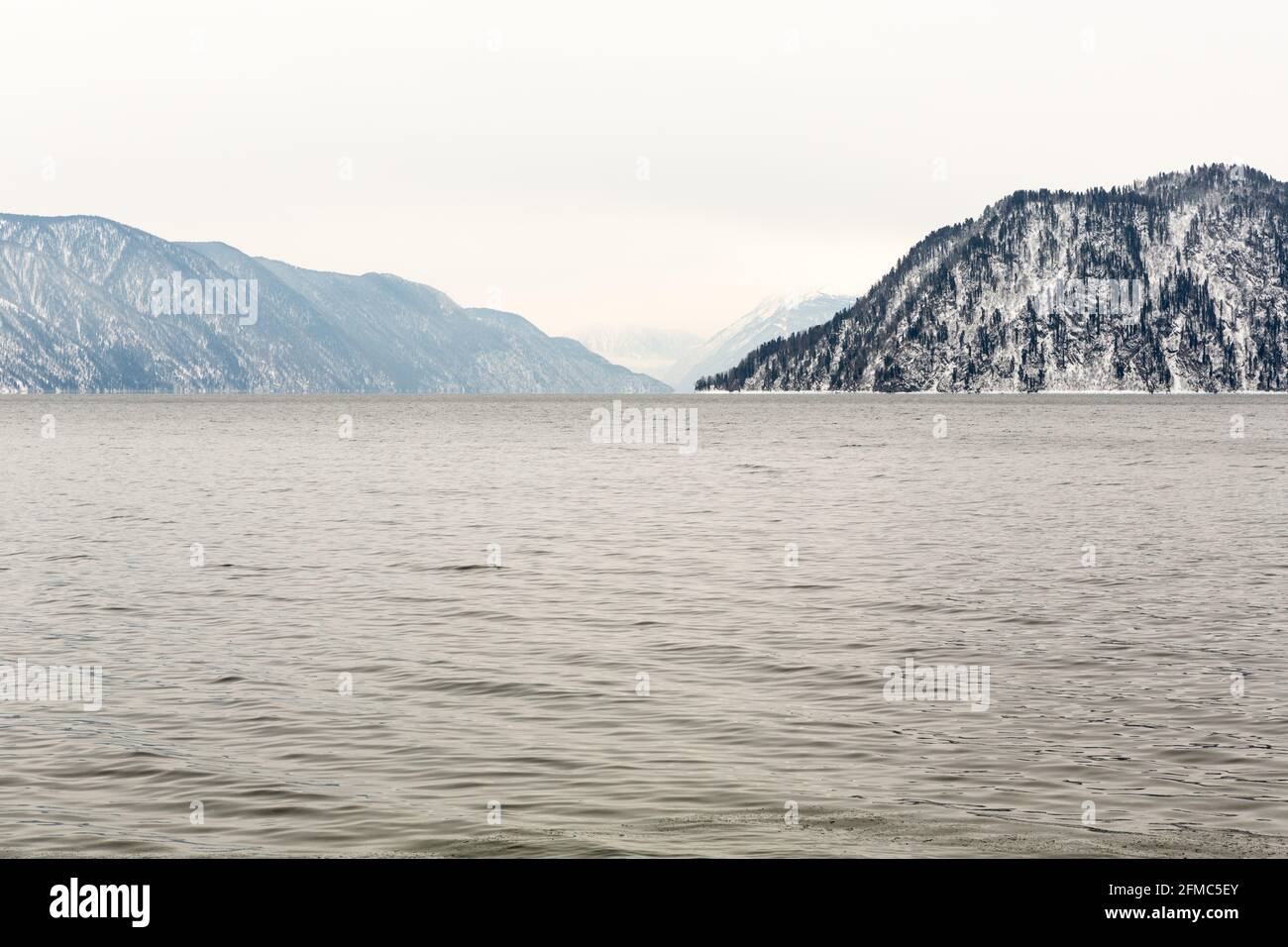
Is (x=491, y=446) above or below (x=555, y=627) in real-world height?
above

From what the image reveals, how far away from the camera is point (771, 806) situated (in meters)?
16.0

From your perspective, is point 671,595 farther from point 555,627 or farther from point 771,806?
point 771,806

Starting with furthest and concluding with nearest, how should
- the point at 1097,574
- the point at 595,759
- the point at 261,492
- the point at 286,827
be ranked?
1. the point at 261,492
2. the point at 1097,574
3. the point at 595,759
4. the point at 286,827

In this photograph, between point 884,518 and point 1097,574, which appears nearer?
point 1097,574

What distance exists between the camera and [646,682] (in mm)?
23656

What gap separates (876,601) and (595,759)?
691 inches

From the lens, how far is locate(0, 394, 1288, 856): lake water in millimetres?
15398

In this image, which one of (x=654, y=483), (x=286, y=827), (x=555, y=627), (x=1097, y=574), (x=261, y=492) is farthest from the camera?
(x=654, y=483)

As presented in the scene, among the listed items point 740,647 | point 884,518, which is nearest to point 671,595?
point 740,647

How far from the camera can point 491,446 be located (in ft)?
472

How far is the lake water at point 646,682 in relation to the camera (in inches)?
606

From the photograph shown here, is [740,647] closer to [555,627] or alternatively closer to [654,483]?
[555,627]
